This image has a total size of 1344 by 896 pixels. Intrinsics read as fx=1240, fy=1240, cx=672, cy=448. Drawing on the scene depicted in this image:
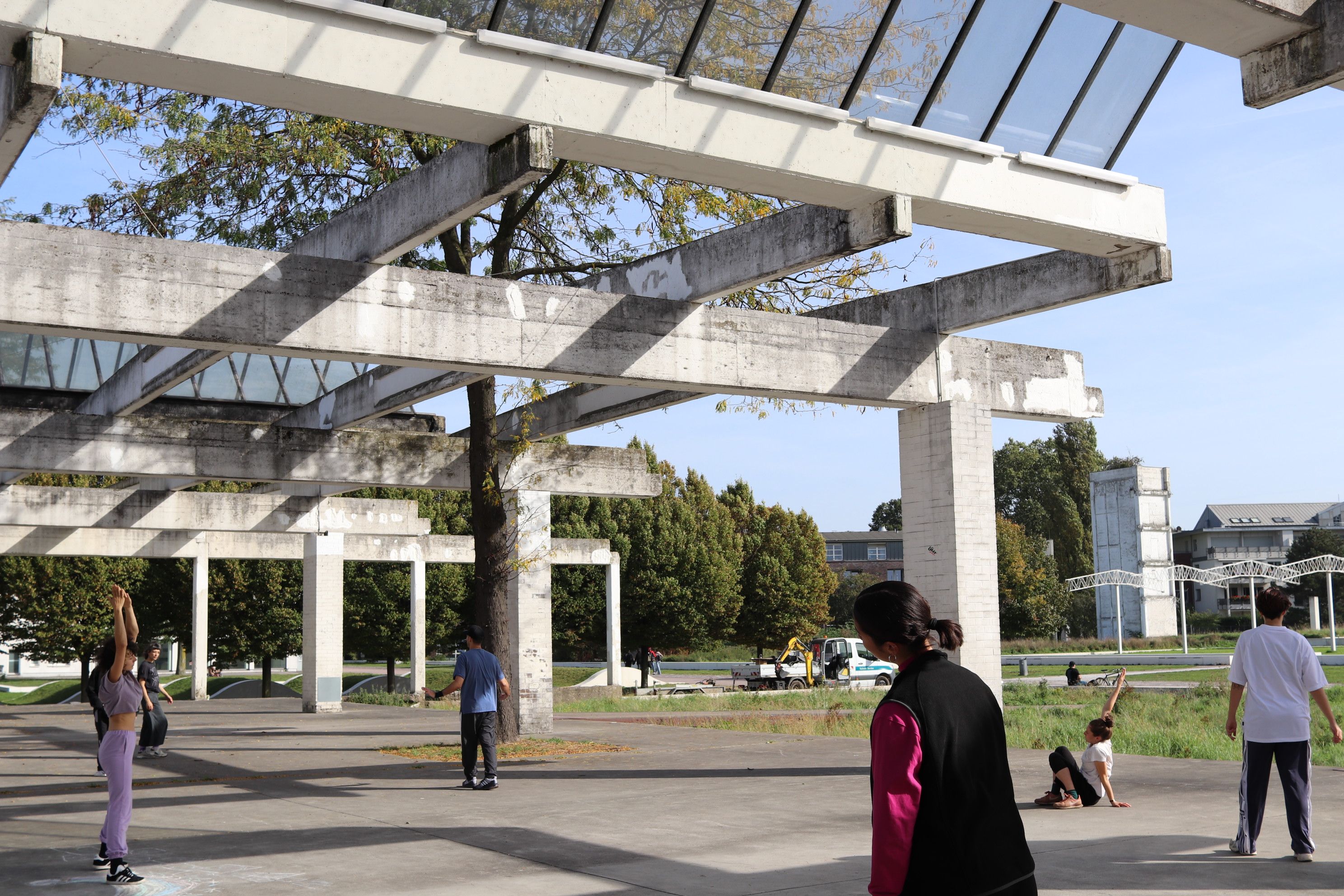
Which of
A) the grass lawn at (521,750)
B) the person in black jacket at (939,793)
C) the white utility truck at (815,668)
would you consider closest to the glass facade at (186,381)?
the grass lawn at (521,750)

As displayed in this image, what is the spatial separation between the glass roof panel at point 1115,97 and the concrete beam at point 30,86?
775cm

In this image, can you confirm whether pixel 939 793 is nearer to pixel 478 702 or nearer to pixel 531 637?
pixel 478 702

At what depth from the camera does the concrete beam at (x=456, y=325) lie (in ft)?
31.4

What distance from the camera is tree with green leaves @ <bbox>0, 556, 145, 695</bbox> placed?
3512cm

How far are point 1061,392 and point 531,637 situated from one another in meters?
8.23

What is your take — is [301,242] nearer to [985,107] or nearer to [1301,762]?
[985,107]

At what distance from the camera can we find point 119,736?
25.8 ft

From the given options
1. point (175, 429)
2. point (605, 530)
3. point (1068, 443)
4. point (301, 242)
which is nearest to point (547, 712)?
point (175, 429)

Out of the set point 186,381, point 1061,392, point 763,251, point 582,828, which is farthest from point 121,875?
point 186,381

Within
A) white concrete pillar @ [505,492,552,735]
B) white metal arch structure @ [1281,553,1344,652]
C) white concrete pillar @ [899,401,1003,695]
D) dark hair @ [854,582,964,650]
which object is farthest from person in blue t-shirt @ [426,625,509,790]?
white metal arch structure @ [1281,553,1344,652]

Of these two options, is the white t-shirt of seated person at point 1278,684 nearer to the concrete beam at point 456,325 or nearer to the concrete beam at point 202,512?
the concrete beam at point 456,325

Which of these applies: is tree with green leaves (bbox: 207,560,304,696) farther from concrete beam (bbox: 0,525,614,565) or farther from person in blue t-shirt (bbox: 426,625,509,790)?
person in blue t-shirt (bbox: 426,625,509,790)

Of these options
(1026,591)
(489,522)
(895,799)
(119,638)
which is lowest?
(1026,591)

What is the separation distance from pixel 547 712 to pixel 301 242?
863 cm
